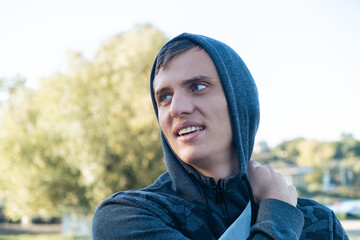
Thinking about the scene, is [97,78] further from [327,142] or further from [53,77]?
[327,142]

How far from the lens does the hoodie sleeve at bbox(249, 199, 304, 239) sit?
147 centimetres

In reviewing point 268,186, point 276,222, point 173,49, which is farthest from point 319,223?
point 173,49

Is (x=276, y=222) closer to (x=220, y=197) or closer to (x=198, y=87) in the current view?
(x=220, y=197)

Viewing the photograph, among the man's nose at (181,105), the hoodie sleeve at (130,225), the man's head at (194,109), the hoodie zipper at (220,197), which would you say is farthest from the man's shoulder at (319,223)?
the man's nose at (181,105)

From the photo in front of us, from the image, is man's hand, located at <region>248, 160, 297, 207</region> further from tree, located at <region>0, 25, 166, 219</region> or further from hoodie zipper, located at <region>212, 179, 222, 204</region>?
tree, located at <region>0, 25, 166, 219</region>

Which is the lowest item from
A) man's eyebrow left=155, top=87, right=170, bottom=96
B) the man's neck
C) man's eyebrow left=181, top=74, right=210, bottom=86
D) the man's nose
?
the man's neck

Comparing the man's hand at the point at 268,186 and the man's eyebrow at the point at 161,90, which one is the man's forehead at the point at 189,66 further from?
the man's hand at the point at 268,186

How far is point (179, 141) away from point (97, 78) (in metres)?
15.3

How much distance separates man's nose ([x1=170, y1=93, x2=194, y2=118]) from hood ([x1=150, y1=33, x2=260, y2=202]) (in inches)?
7.5

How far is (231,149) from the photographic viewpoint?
6.15 ft

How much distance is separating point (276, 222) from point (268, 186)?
26cm

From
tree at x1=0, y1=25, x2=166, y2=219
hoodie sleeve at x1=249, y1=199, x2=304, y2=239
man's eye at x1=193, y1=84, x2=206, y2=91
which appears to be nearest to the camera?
hoodie sleeve at x1=249, y1=199, x2=304, y2=239

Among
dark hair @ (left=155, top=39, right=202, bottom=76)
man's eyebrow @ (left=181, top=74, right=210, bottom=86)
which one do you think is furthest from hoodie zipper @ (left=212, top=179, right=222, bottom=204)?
dark hair @ (left=155, top=39, right=202, bottom=76)

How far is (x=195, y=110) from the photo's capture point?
173 cm
